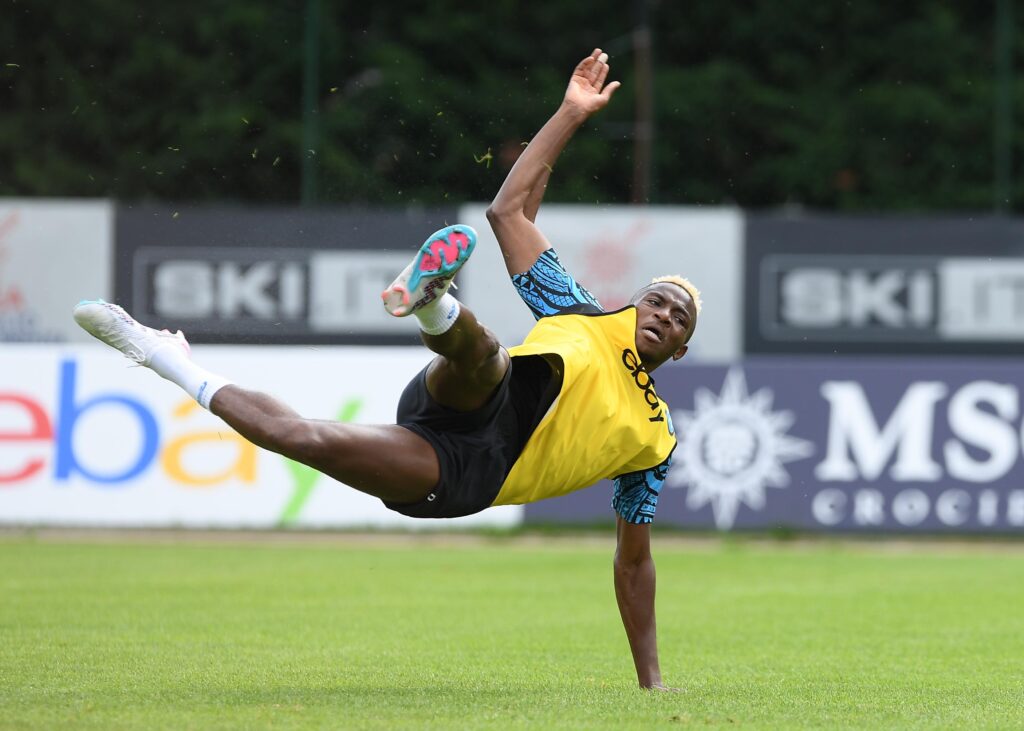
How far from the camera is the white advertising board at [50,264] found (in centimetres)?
2419

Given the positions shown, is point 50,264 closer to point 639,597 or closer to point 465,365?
point 639,597

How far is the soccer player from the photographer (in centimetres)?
754

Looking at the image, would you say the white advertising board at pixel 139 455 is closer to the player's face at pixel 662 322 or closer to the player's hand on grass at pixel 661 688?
the player's hand on grass at pixel 661 688

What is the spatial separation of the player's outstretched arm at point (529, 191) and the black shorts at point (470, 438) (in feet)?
2.36

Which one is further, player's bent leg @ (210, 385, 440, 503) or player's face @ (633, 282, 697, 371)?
player's face @ (633, 282, 697, 371)

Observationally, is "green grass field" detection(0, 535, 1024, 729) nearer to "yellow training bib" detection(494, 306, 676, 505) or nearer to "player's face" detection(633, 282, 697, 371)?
"yellow training bib" detection(494, 306, 676, 505)

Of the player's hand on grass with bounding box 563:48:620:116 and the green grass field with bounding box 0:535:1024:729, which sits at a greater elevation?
the player's hand on grass with bounding box 563:48:620:116

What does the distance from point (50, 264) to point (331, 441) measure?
716 inches

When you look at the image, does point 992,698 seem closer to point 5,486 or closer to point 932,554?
point 932,554

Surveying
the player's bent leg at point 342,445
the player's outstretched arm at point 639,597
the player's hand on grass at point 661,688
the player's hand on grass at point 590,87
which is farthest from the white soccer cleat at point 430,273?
the player's hand on grass at point 661,688

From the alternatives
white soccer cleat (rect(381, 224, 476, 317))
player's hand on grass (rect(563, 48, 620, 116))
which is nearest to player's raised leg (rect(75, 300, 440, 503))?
white soccer cleat (rect(381, 224, 476, 317))

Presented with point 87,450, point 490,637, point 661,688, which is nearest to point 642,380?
point 661,688

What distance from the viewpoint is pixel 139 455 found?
60.0 ft

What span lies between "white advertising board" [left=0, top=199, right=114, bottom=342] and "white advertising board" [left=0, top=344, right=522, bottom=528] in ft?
19.0
